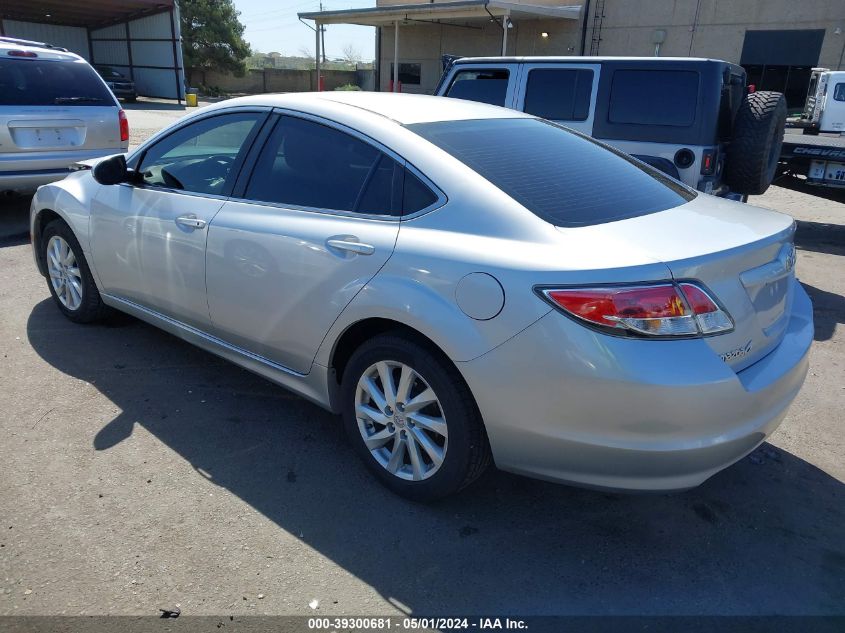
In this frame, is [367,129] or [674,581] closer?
[674,581]

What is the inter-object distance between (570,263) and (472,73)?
5.80 meters

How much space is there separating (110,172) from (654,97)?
4.92 meters

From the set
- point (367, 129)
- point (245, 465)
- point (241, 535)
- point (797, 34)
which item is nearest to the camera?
point (241, 535)

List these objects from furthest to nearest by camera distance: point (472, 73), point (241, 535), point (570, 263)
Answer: point (472, 73) → point (241, 535) → point (570, 263)

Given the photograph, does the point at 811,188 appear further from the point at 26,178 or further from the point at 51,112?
the point at 26,178

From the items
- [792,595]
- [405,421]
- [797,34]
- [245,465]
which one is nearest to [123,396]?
[245,465]

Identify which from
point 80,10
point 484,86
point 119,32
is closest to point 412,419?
point 484,86

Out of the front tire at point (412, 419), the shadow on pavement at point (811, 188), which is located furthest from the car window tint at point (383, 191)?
the shadow on pavement at point (811, 188)

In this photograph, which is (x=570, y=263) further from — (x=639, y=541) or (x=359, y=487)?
(x=359, y=487)

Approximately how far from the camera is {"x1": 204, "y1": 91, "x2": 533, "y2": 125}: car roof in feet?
10.3

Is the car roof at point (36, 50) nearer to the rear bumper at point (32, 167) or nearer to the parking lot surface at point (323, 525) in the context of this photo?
the rear bumper at point (32, 167)

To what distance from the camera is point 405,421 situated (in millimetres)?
2838

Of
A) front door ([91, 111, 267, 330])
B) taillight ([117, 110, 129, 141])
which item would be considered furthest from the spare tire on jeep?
taillight ([117, 110, 129, 141])

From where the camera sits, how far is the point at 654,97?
6.46 m
